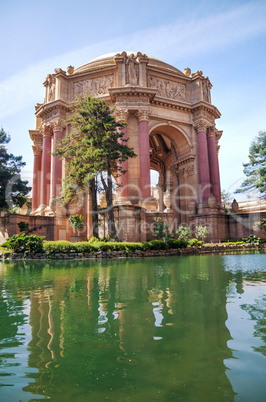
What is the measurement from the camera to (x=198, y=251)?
18.9 metres

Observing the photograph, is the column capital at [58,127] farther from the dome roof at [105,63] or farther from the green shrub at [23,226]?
Result: the green shrub at [23,226]

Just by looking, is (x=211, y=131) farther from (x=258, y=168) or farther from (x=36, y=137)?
(x=36, y=137)

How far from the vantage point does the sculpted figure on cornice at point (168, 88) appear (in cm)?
2902

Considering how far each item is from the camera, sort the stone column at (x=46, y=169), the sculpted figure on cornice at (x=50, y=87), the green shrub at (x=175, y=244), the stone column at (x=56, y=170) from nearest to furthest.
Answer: the green shrub at (x=175, y=244) → the stone column at (x=56, y=170) → the stone column at (x=46, y=169) → the sculpted figure on cornice at (x=50, y=87)

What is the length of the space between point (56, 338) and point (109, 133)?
53.1 feet

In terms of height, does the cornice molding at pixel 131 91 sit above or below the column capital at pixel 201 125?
above

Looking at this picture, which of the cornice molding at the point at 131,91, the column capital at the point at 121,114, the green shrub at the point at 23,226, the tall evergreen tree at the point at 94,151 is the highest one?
the cornice molding at the point at 131,91

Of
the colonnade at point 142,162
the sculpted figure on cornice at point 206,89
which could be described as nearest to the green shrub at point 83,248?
the colonnade at point 142,162

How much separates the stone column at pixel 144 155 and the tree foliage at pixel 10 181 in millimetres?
10603

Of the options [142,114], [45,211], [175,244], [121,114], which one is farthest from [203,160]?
[45,211]

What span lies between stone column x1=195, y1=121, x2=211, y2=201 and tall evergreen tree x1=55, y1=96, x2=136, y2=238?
1248 centimetres

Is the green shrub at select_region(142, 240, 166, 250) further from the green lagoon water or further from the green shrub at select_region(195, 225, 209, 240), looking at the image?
the green lagoon water

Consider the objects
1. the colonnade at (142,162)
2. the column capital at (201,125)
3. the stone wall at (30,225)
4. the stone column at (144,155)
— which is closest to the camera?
the stone wall at (30,225)

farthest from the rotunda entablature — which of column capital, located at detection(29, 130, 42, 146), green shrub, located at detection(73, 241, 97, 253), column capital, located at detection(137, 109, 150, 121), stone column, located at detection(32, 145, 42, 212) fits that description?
green shrub, located at detection(73, 241, 97, 253)
